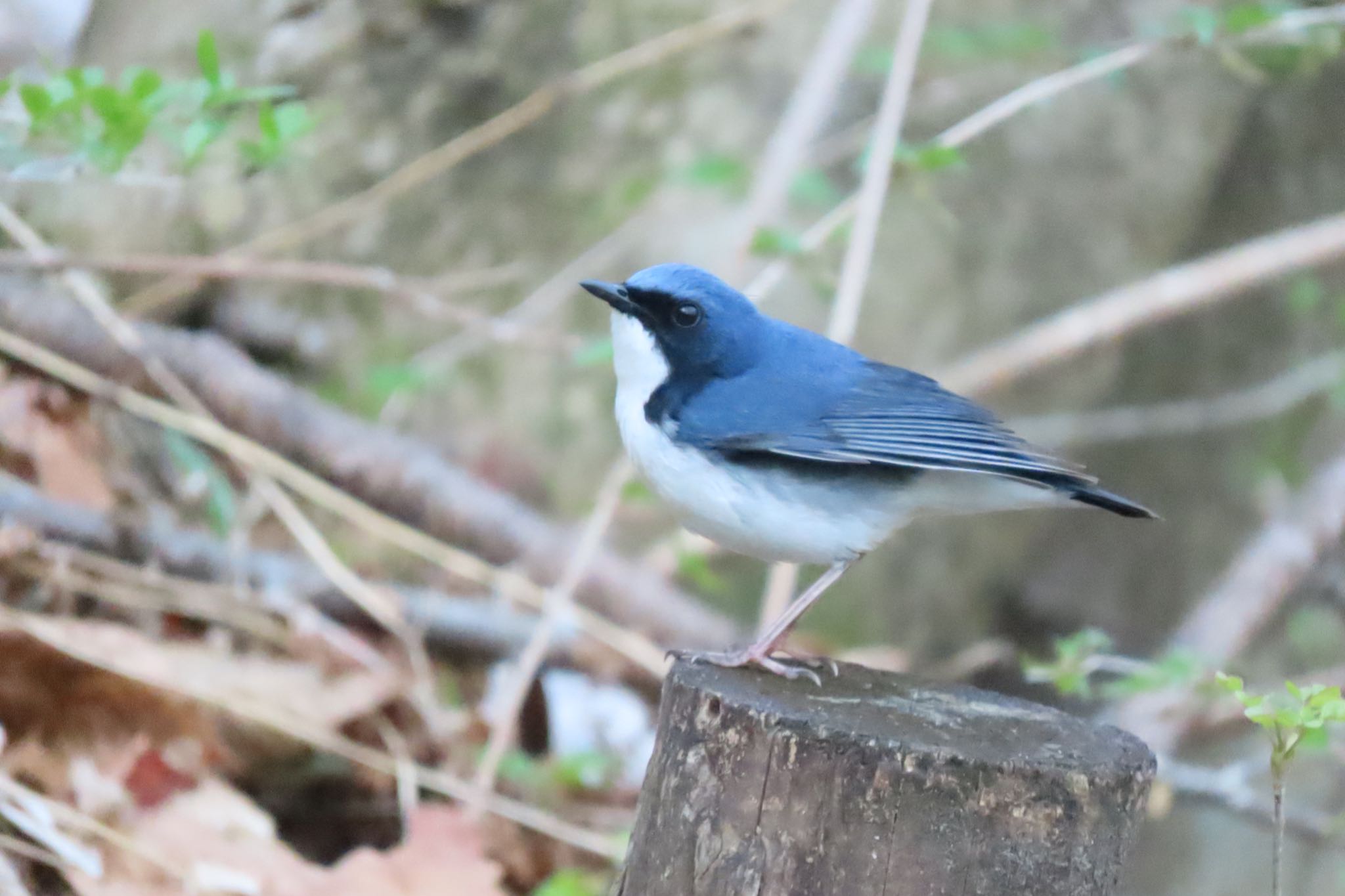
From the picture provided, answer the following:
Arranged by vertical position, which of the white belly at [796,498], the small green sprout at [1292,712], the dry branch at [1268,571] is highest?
the dry branch at [1268,571]

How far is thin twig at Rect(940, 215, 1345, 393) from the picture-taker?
4508 mm

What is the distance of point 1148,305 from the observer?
451 centimetres

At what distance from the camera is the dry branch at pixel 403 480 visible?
4141mm

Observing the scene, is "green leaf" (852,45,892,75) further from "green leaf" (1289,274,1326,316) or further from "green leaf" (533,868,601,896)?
"green leaf" (533,868,601,896)

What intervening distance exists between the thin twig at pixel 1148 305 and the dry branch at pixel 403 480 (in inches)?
51.7

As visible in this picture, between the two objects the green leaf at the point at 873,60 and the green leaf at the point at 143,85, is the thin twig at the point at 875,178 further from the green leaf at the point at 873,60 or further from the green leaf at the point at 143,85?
the green leaf at the point at 143,85

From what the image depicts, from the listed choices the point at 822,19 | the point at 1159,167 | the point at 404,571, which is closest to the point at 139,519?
the point at 404,571

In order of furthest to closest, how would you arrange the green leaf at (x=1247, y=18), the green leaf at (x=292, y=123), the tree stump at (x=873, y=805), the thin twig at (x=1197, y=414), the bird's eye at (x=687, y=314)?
the thin twig at (x=1197, y=414) < the green leaf at (x=1247, y=18) < the green leaf at (x=292, y=123) < the bird's eye at (x=687, y=314) < the tree stump at (x=873, y=805)

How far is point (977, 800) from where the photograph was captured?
1.75 metres

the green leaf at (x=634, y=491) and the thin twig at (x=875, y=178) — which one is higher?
the thin twig at (x=875, y=178)

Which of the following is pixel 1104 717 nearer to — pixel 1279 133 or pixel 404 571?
pixel 404 571

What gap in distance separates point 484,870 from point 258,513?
155cm

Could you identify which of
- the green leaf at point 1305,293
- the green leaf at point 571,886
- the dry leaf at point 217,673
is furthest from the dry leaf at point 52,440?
the green leaf at point 1305,293

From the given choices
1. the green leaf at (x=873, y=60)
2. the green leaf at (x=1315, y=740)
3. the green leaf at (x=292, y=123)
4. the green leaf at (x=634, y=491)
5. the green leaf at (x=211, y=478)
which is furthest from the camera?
the green leaf at (x=873, y=60)
